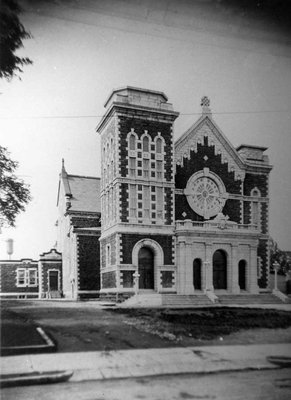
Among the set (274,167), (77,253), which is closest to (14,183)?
(274,167)

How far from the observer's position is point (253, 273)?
380 inches

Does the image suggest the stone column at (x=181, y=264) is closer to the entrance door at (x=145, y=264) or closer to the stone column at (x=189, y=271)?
the stone column at (x=189, y=271)

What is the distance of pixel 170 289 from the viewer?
465 inches

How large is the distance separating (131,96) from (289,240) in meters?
4.10

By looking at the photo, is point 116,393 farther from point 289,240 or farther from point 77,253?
point 77,253

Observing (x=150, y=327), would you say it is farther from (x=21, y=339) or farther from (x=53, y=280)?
(x=53, y=280)

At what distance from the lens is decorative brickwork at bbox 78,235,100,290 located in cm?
1549

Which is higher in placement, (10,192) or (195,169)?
(195,169)

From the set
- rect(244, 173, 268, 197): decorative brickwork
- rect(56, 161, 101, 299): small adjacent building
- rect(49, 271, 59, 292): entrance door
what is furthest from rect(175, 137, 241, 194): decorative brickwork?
rect(49, 271, 59, 292): entrance door

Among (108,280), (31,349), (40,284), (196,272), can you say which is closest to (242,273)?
(196,272)

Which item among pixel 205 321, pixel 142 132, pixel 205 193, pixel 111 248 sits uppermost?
pixel 142 132

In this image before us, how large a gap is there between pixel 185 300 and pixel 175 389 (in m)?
5.28

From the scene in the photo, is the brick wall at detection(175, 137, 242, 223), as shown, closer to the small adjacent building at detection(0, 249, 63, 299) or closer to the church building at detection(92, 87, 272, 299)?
the church building at detection(92, 87, 272, 299)

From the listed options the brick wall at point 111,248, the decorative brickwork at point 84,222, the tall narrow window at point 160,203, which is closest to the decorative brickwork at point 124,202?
the brick wall at point 111,248
